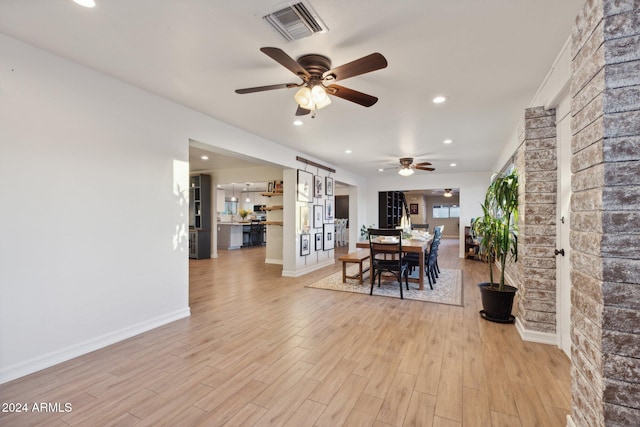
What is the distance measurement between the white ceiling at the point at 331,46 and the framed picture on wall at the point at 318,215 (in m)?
2.97

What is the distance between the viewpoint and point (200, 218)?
8031mm

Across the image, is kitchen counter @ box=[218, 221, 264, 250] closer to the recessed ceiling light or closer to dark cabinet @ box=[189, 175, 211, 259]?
dark cabinet @ box=[189, 175, 211, 259]

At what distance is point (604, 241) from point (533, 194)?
70.8 inches

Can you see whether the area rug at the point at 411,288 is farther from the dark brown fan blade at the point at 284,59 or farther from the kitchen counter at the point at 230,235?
the kitchen counter at the point at 230,235

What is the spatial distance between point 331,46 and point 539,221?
2.51m

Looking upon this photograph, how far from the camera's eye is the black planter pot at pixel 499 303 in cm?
Answer: 319

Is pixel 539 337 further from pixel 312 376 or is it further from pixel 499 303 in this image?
pixel 312 376

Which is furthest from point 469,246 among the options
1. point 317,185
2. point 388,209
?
point 317,185

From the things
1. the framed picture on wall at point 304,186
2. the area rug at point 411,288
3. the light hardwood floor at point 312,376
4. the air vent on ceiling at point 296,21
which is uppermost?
the air vent on ceiling at point 296,21

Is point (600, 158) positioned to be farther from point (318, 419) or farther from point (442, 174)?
point (442, 174)

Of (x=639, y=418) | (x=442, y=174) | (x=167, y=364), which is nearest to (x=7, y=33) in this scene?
(x=167, y=364)

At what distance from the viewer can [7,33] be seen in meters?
2.07

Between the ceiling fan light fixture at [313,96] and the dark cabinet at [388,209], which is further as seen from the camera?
the dark cabinet at [388,209]

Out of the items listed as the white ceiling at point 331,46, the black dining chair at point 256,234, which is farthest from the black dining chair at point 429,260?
the black dining chair at point 256,234
